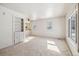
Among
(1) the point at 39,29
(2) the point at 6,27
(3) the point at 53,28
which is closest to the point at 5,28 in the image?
(2) the point at 6,27

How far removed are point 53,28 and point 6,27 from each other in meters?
5.72

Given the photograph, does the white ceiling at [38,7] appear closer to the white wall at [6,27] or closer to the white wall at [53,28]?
the white wall at [6,27]

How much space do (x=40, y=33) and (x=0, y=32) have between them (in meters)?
6.92

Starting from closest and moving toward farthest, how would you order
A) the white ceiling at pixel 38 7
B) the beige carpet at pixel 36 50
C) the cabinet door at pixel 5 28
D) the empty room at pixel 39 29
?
1. the beige carpet at pixel 36 50
2. the empty room at pixel 39 29
3. the white ceiling at pixel 38 7
4. the cabinet door at pixel 5 28

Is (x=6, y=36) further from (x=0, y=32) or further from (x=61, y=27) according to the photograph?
(x=61, y=27)

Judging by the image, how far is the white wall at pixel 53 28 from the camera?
9523 mm

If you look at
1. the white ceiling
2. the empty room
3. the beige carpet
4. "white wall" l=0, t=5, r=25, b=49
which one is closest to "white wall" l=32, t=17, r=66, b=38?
the empty room

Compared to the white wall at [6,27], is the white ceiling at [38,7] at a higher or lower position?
higher

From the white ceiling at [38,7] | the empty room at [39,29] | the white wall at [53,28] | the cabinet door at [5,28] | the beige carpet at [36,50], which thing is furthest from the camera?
the white wall at [53,28]

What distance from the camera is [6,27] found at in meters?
5.27

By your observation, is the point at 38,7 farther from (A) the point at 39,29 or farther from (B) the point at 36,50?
(A) the point at 39,29

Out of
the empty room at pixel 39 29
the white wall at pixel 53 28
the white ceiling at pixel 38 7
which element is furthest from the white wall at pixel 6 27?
the white wall at pixel 53 28

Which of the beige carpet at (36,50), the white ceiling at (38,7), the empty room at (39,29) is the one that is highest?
the white ceiling at (38,7)

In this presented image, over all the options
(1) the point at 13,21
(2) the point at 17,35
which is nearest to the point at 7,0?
(1) the point at 13,21
